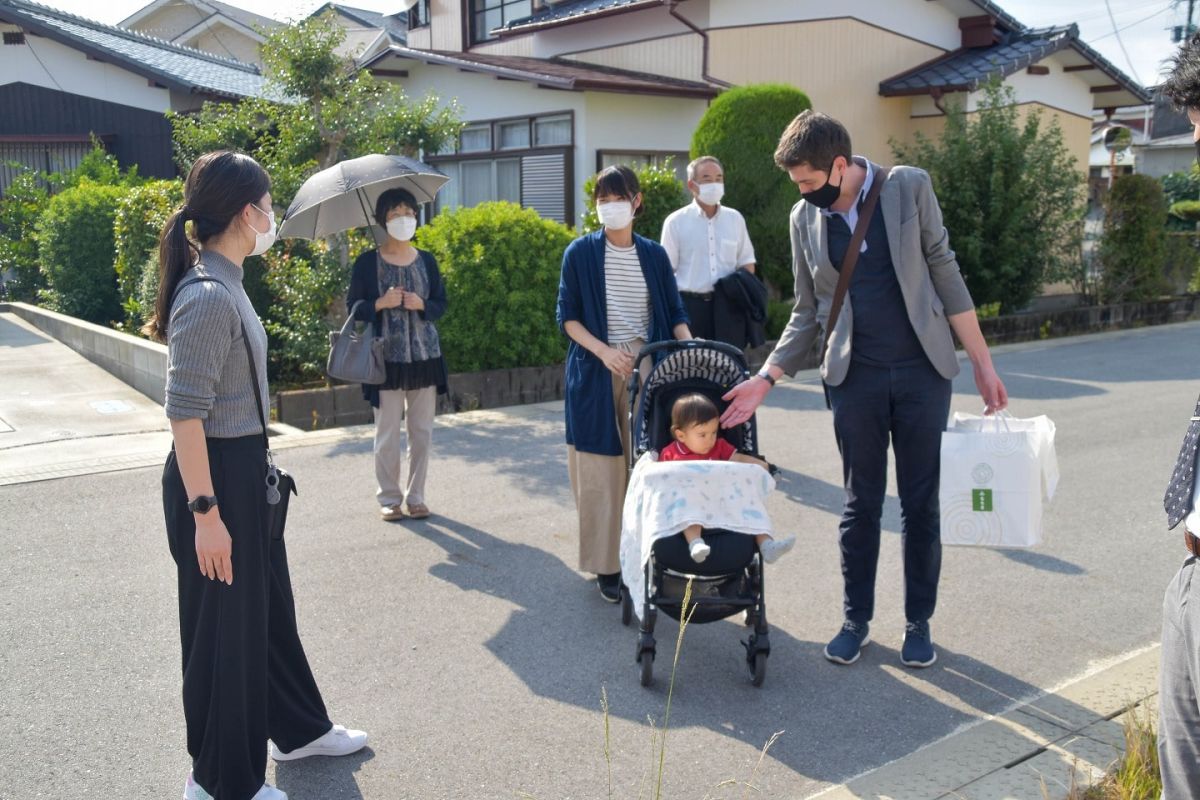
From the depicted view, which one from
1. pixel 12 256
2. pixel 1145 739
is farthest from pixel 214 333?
pixel 12 256

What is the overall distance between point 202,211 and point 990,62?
16699 mm

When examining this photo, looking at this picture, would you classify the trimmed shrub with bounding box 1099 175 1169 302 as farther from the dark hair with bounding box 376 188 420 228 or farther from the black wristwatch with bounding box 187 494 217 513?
the black wristwatch with bounding box 187 494 217 513

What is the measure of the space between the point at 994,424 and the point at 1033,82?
16484 millimetres

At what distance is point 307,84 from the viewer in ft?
31.4

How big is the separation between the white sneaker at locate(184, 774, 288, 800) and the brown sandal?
3.20m

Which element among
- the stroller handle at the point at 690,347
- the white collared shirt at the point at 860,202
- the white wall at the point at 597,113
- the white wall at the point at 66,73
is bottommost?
the stroller handle at the point at 690,347

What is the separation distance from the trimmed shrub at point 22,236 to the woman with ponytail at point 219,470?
15105mm

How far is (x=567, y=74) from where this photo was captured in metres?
14.7

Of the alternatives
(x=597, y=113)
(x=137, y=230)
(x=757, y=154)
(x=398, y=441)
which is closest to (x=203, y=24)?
(x=597, y=113)

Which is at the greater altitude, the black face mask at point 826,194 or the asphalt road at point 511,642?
the black face mask at point 826,194

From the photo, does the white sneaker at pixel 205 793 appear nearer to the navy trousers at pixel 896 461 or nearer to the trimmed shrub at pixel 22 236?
the navy trousers at pixel 896 461

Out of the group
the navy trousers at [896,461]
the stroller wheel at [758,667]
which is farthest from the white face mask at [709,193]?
the stroller wheel at [758,667]

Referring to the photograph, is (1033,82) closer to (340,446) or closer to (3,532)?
(340,446)

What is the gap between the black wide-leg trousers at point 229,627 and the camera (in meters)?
3.16
